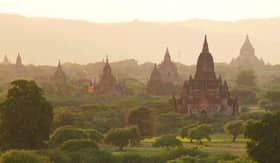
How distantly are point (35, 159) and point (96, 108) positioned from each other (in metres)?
54.3

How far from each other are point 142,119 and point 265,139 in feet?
113

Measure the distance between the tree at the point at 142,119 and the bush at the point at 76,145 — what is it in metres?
22.8

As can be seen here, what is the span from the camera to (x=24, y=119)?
195 feet

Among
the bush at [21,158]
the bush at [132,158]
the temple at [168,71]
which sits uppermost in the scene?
the temple at [168,71]

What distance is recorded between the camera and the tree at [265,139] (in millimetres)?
49188

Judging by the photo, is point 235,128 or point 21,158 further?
point 235,128

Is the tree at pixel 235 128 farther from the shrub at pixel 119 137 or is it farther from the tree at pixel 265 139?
the tree at pixel 265 139

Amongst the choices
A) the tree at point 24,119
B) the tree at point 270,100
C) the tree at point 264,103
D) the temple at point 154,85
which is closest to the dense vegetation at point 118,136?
the tree at point 24,119

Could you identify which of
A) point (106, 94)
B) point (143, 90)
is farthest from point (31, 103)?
point (143, 90)

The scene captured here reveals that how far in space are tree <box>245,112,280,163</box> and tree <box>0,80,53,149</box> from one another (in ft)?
63.4

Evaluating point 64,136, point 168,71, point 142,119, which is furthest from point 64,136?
point 168,71

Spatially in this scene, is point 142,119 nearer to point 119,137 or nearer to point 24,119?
point 119,137

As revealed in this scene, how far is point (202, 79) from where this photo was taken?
109938 millimetres

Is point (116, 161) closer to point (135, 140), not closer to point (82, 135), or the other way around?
point (82, 135)
